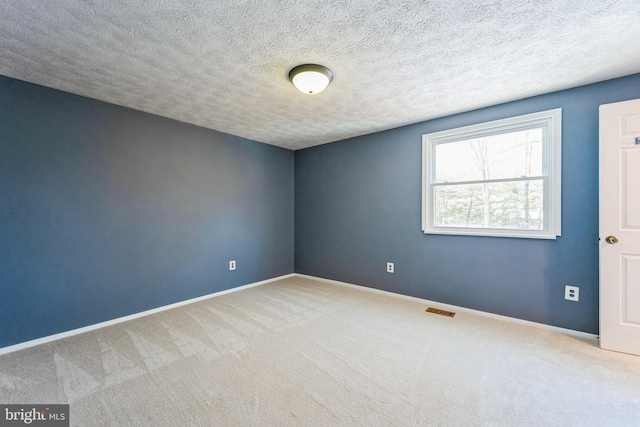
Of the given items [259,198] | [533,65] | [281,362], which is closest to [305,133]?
[259,198]

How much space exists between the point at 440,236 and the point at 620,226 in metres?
1.49

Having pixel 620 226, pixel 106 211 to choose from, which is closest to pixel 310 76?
pixel 106 211

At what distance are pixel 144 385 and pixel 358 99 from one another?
116 inches

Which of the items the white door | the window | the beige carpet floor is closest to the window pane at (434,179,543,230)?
the window

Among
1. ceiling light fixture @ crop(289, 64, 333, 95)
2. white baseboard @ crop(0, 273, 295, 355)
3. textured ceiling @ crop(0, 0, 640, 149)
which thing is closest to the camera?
textured ceiling @ crop(0, 0, 640, 149)

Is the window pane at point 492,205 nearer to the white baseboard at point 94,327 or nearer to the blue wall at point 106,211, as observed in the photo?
the blue wall at point 106,211

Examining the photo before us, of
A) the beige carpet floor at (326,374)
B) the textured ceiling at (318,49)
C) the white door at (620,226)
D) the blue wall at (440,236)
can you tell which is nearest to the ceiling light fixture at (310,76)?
the textured ceiling at (318,49)

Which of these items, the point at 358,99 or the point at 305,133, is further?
the point at 305,133

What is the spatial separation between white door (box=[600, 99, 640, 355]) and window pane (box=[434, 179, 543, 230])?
0.50m

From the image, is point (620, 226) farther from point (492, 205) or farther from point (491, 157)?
point (491, 157)

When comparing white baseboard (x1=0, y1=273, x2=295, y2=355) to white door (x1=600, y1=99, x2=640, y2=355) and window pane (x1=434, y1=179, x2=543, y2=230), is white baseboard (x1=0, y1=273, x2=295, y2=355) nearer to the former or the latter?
window pane (x1=434, y1=179, x2=543, y2=230)

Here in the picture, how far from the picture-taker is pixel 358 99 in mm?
2740

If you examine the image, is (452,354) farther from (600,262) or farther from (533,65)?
(533,65)

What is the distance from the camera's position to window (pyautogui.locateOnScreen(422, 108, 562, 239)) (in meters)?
2.63
